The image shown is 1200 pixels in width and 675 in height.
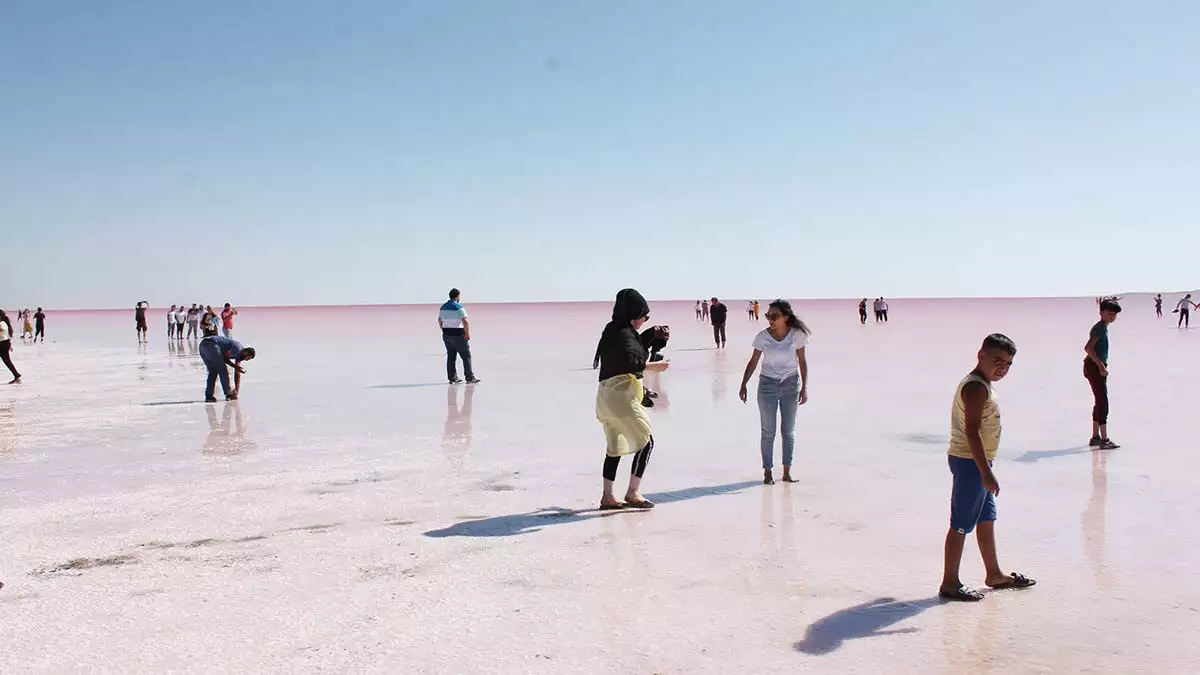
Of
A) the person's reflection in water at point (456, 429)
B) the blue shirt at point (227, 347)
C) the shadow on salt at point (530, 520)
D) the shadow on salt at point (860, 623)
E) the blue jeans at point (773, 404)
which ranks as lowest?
the shadow on salt at point (860, 623)

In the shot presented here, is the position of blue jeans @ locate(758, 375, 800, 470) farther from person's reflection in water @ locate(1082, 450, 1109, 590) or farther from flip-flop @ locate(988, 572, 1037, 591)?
flip-flop @ locate(988, 572, 1037, 591)

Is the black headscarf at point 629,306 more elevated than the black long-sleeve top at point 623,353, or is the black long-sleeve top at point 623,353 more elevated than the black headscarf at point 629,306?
the black headscarf at point 629,306

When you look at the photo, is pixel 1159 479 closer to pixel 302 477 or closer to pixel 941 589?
pixel 941 589

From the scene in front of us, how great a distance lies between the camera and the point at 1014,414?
11484 mm

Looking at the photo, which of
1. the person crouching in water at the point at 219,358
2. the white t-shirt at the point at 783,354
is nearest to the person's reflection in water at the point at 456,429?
the white t-shirt at the point at 783,354

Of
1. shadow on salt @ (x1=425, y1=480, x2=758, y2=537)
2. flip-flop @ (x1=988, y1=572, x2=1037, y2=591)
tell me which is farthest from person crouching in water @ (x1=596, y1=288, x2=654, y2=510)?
flip-flop @ (x1=988, y1=572, x2=1037, y2=591)

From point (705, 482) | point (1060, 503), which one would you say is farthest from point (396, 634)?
point (1060, 503)

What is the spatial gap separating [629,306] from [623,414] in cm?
81

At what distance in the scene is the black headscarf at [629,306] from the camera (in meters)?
6.43

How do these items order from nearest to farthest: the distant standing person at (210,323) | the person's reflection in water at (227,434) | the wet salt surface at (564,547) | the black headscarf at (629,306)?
1. the wet salt surface at (564,547)
2. the black headscarf at (629,306)
3. the person's reflection in water at (227,434)
4. the distant standing person at (210,323)

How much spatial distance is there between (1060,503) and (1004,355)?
9.74 feet

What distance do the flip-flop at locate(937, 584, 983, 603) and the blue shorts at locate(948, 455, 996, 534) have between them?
1.03ft

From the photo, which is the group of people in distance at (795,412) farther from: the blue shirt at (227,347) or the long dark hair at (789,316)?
the blue shirt at (227,347)

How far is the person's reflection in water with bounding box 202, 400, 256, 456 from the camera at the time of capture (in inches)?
376
